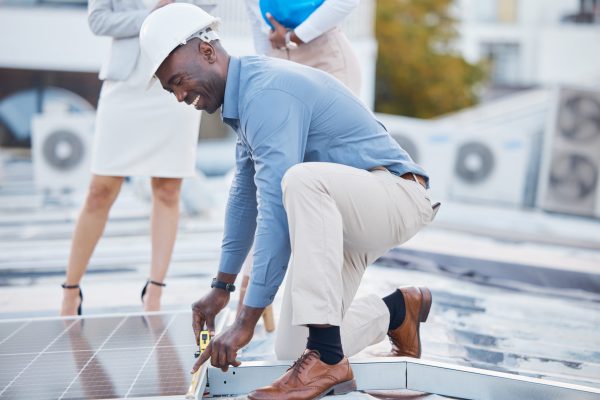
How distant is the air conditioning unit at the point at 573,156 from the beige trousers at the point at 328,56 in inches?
201

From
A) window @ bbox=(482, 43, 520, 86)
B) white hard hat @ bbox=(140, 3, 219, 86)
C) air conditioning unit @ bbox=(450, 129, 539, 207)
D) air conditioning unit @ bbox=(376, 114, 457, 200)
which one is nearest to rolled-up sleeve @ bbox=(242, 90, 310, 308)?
white hard hat @ bbox=(140, 3, 219, 86)

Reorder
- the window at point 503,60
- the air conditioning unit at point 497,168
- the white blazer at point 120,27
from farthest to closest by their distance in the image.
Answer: the window at point 503,60, the air conditioning unit at point 497,168, the white blazer at point 120,27

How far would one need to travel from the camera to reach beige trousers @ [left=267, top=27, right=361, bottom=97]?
8.54ft

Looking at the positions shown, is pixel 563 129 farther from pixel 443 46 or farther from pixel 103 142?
pixel 443 46

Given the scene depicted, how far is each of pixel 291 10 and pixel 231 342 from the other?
1321 millimetres

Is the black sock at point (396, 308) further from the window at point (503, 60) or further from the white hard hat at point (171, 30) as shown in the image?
the window at point (503, 60)

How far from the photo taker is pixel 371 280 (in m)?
3.23

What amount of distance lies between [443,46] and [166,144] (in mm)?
24186

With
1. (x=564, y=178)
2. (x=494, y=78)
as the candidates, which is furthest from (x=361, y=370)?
(x=494, y=78)

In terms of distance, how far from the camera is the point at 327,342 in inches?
69.9

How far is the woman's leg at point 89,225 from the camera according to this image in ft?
8.61

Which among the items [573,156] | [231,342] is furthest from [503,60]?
[231,342]

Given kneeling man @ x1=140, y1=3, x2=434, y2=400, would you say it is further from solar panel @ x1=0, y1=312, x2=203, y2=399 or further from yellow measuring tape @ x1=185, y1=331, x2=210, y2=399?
solar panel @ x1=0, y1=312, x2=203, y2=399

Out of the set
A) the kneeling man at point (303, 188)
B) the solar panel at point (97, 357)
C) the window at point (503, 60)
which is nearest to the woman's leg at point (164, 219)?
the solar panel at point (97, 357)
